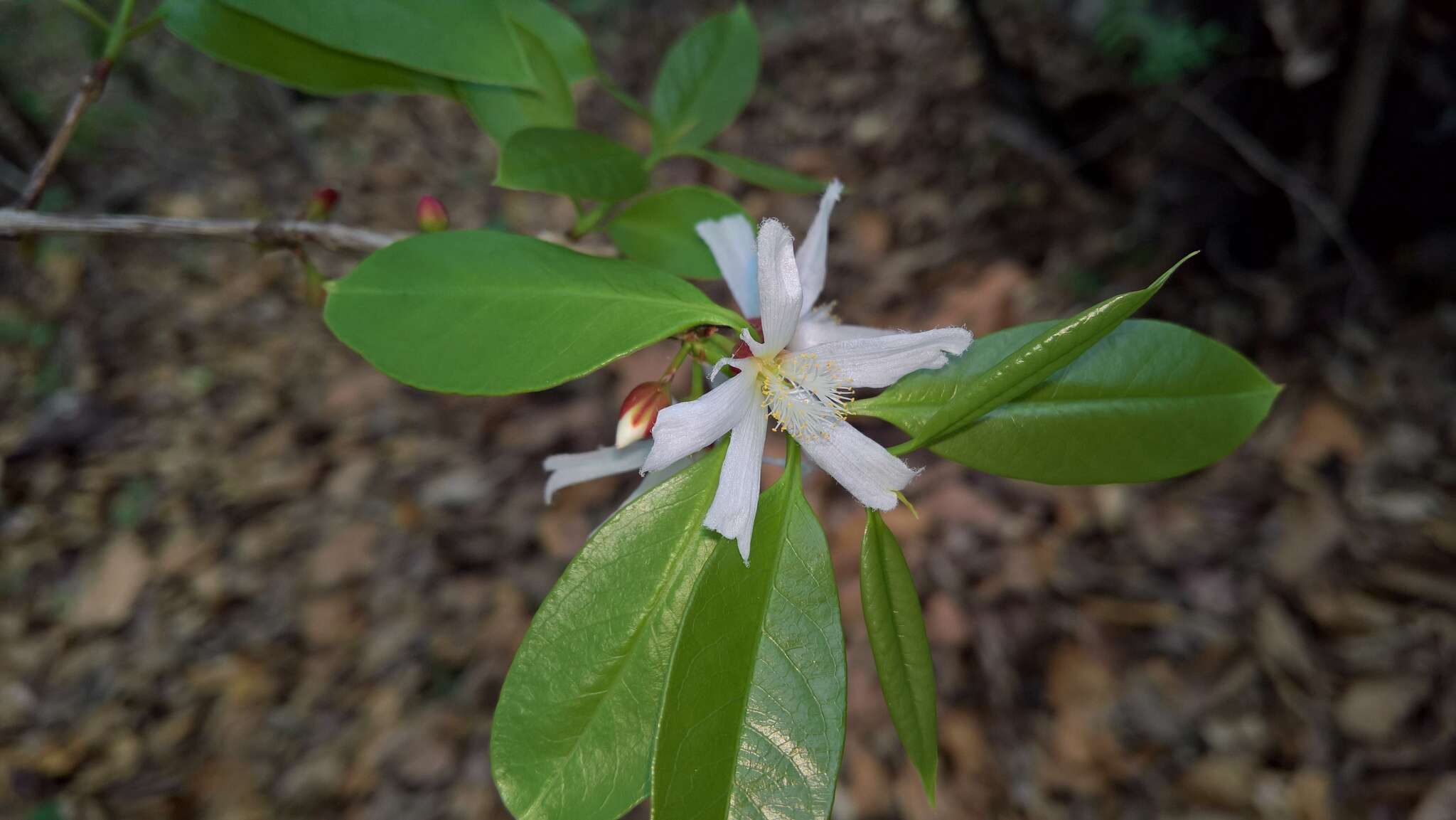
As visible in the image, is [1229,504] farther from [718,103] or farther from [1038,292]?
[718,103]

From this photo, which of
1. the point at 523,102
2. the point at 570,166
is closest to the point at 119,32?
the point at 523,102

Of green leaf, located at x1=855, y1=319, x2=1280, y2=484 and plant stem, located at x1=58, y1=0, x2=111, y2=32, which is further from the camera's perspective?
plant stem, located at x1=58, y1=0, x2=111, y2=32

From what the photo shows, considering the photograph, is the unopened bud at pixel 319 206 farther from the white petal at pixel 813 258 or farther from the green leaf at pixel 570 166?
the white petal at pixel 813 258

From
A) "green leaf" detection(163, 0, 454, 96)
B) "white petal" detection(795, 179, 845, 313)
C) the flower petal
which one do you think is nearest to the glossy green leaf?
"green leaf" detection(163, 0, 454, 96)

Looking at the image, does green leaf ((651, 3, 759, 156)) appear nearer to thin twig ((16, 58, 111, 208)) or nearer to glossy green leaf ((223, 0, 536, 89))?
glossy green leaf ((223, 0, 536, 89))

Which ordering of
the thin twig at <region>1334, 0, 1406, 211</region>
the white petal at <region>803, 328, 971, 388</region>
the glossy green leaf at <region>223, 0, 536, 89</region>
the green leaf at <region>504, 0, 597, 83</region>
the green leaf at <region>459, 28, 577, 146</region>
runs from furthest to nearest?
the thin twig at <region>1334, 0, 1406, 211</region> < the green leaf at <region>504, 0, 597, 83</region> < the green leaf at <region>459, 28, 577, 146</region> < the glossy green leaf at <region>223, 0, 536, 89</region> < the white petal at <region>803, 328, 971, 388</region>

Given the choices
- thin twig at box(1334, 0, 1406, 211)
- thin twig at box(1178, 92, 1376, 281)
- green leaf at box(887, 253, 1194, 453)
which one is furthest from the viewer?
thin twig at box(1178, 92, 1376, 281)
